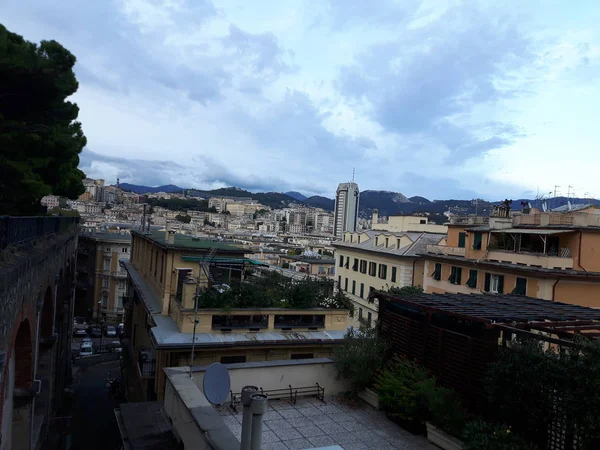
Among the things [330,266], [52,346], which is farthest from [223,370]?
[330,266]

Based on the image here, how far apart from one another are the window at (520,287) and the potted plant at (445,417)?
19.6m

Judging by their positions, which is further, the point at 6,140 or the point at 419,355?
the point at 6,140

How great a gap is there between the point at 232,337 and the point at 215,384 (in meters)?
8.24

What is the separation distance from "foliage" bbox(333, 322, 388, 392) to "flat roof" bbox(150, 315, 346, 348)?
618 cm

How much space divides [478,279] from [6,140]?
25.8 meters

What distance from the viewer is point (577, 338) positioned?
6.54 m

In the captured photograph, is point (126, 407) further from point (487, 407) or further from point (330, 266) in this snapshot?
point (330, 266)

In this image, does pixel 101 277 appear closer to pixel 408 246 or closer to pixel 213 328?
pixel 408 246

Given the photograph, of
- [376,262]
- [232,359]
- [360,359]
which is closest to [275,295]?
[232,359]

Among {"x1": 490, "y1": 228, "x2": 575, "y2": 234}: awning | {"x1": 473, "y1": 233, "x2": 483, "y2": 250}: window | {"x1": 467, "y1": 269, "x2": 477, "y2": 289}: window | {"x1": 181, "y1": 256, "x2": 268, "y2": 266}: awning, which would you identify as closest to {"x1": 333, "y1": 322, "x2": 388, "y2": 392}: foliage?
{"x1": 181, "y1": 256, "x2": 268, "y2": 266}: awning

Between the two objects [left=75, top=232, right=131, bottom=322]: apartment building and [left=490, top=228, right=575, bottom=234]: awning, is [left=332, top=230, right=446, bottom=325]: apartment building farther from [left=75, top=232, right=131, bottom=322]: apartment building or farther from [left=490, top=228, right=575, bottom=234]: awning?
[left=75, top=232, right=131, bottom=322]: apartment building

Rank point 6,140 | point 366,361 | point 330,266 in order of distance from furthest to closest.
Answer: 1. point 330,266
2. point 6,140
3. point 366,361

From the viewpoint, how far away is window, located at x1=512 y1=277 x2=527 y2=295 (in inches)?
979

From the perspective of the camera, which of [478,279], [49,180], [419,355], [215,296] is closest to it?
[419,355]
